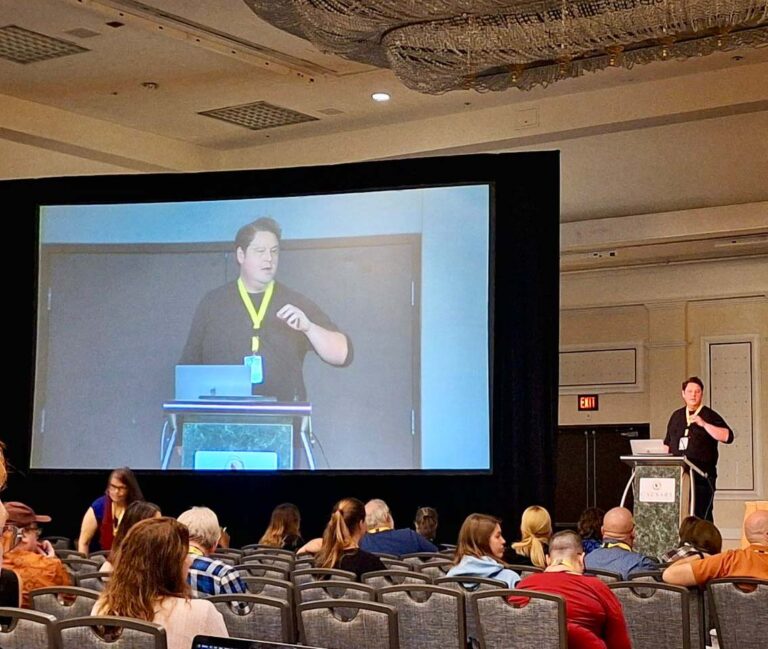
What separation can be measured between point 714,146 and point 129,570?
393 inches

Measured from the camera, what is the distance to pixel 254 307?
37.6 feet

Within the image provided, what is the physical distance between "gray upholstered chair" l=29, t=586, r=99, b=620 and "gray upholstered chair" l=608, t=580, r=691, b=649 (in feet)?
6.96

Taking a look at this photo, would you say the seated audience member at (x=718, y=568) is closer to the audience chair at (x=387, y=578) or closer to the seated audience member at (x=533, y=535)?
the audience chair at (x=387, y=578)

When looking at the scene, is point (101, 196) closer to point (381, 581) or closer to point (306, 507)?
point (306, 507)

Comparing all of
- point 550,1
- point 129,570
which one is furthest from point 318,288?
point 129,570

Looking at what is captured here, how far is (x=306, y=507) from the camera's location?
1203 centimetres

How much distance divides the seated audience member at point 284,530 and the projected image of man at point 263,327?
213 centimetres

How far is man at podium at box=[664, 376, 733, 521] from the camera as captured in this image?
10672 mm

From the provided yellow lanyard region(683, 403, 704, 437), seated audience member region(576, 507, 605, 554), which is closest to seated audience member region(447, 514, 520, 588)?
seated audience member region(576, 507, 605, 554)

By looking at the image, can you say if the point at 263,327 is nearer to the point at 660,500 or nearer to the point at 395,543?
the point at 660,500

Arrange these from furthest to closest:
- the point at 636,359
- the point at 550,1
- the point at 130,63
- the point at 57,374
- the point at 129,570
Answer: the point at 636,359, the point at 57,374, the point at 130,63, the point at 550,1, the point at 129,570

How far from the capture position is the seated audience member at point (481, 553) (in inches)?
216

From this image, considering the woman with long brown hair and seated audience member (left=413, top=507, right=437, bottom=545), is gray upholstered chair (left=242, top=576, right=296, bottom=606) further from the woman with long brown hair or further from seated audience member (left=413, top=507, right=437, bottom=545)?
seated audience member (left=413, top=507, right=437, bottom=545)

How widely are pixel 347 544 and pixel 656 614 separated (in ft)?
5.99
